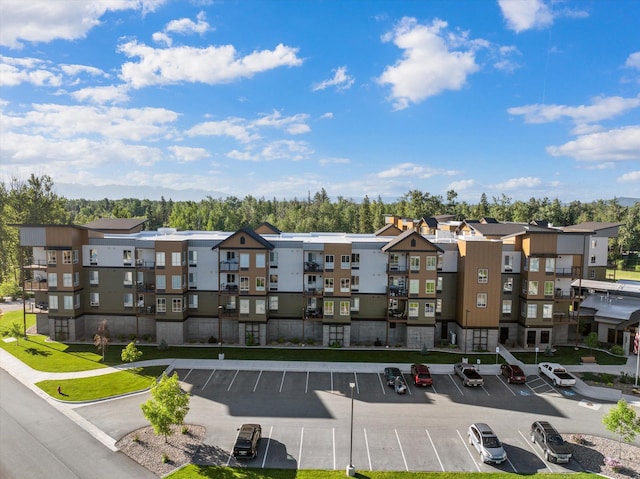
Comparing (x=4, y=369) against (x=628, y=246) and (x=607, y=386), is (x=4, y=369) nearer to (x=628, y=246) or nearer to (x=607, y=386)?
(x=607, y=386)

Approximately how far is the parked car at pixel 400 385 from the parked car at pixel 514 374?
11.0 meters

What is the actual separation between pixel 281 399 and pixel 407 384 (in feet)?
39.7

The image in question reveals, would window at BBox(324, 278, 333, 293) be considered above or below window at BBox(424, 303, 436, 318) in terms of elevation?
above

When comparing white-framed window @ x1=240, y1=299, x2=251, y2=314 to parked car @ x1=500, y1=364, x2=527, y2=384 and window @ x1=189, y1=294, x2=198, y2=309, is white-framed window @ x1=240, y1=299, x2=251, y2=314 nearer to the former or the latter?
window @ x1=189, y1=294, x2=198, y2=309

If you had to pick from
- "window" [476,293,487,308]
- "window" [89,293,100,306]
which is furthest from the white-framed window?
"window" [476,293,487,308]

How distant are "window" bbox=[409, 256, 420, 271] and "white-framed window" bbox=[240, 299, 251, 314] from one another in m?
19.5

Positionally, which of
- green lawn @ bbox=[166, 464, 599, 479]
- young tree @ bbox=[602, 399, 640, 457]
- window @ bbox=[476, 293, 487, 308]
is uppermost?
window @ bbox=[476, 293, 487, 308]

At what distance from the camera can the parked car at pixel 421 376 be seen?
38.6 meters

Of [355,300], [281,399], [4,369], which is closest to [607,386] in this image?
[355,300]

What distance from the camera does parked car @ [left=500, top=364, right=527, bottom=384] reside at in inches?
1567

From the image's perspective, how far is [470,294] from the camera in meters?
48.1

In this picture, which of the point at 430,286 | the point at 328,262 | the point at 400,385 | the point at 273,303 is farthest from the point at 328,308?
the point at 400,385

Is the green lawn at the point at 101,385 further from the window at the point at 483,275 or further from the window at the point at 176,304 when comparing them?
the window at the point at 483,275

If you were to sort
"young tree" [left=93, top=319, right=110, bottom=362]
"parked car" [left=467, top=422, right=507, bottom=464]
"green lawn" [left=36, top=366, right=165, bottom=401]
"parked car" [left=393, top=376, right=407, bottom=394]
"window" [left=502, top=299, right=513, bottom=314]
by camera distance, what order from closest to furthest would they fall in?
"parked car" [left=467, top=422, right=507, bottom=464], "green lawn" [left=36, top=366, right=165, bottom=401], "parked car" [left=393, top=376, right=407, bottom=394], "young tree" [left=93, top=319, right=110, bottom=362], "window" [left=502, top=299, right=513, bottom=314]
